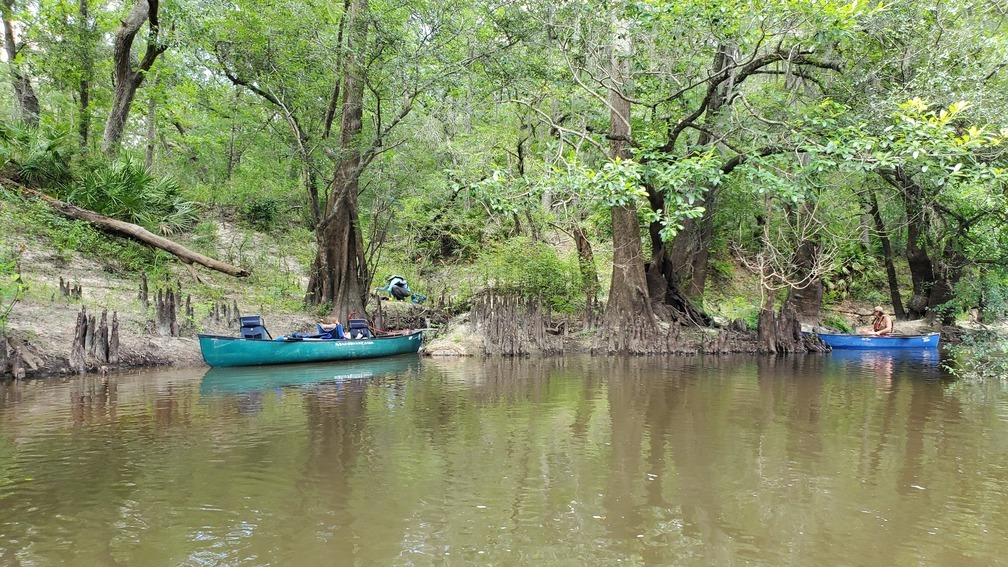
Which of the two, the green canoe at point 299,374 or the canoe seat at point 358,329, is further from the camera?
the canoe seat at point 358,329

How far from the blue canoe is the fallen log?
15.4m

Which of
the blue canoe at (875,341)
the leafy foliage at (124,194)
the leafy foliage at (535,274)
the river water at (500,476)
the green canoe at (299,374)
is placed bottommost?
the river water at (500,476)

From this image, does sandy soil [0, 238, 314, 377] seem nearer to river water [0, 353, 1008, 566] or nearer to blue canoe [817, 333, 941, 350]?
river water [0, 353, 1008, 566]

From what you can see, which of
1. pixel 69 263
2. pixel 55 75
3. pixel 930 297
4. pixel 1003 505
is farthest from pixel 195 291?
pixel 930 297

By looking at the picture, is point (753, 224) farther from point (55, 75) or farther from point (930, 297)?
point (55, 75)

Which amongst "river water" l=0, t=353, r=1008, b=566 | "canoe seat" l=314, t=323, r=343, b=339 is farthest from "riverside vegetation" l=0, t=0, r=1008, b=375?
"river water" l=0, t=353, r=1008, b=566

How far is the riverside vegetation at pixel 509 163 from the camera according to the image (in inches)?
437

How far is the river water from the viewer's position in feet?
12.9

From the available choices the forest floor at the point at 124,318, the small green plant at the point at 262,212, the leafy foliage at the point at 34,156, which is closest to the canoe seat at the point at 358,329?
the forest floor at the point at 124,318

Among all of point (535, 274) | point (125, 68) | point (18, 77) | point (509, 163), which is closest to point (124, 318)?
point (125, 68)

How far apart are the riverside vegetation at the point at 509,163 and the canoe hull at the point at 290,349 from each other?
1234 millimetres

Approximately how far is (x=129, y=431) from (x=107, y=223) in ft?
30.0

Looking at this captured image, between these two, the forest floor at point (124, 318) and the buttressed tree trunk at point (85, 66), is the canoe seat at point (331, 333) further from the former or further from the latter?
the buttressed tree trunk at point (85, 66)

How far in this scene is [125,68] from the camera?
684 inches
